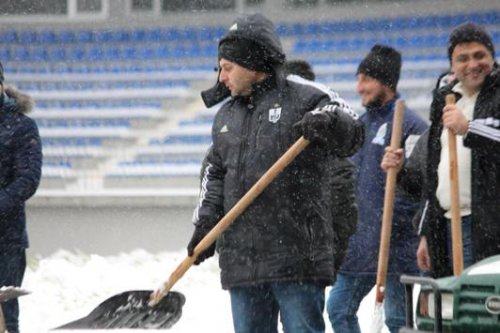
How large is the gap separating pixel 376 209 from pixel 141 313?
63.5 inches

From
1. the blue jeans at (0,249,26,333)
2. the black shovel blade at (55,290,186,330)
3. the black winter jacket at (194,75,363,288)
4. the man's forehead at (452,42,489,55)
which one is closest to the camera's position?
the black winter jacket at (194,75,363,288)

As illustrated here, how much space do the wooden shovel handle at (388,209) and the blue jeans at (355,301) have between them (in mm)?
217

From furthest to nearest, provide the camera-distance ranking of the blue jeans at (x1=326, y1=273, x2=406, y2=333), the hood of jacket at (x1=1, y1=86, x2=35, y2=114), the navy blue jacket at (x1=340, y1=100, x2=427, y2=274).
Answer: the hood of jacket at (x1=1, y1=86, x2=35, y2=114)
the navy blue jacket at (x1=340, y1=100, x2=427, y2=274)
the blue jeans at (x1=326, y1=273, x2=406, y2=333)

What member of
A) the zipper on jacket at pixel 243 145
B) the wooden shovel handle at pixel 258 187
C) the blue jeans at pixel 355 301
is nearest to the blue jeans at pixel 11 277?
the blue jeans at pixel 355 301

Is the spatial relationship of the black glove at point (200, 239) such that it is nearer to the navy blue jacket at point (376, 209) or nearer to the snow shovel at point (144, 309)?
the snow shovel at point (144, 309)

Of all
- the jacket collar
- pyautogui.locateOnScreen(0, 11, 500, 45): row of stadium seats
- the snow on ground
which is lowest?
the snow on ground

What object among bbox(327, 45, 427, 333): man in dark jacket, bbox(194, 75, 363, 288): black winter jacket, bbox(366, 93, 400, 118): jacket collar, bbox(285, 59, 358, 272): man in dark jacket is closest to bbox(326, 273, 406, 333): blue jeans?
bbox(327, 45, 427, 333): man in dark jacket

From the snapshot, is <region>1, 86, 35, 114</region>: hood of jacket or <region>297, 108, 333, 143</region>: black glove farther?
<region>1, 86, 35, 114</region>: hood of jacket

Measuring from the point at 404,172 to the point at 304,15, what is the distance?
34.6 ft

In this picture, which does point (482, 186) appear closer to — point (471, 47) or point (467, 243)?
point (467, 243)

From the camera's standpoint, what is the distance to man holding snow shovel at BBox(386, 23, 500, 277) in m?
5.64

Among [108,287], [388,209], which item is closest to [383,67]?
[388,209]

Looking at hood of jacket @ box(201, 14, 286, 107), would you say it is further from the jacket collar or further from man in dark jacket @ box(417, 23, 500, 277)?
the jacket collar

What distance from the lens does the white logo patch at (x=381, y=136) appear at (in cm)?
737
